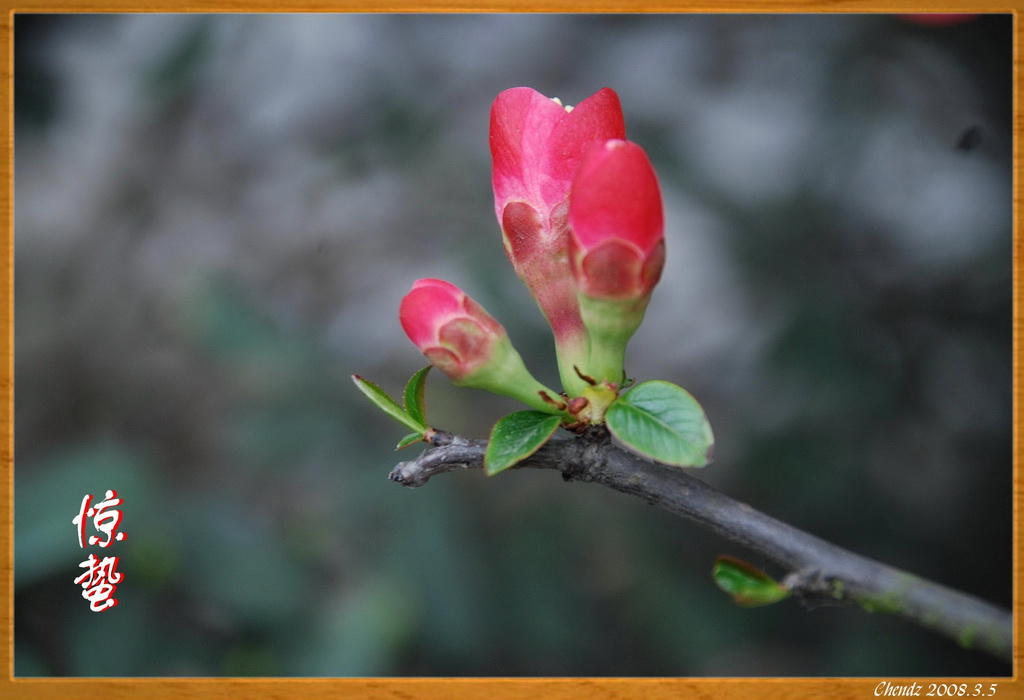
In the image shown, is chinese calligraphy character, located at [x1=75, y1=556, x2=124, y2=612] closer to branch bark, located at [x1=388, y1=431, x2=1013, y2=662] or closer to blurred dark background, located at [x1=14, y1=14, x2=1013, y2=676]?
blurred dark background, located at [x1=14, y1=14, x2=1013, y2=676]

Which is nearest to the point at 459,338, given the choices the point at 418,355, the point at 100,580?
the point at 100,580

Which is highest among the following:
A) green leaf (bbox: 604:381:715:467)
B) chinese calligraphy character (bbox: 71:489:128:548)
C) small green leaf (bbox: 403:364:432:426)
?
small green leaf (bbox: 403:364:432:426)

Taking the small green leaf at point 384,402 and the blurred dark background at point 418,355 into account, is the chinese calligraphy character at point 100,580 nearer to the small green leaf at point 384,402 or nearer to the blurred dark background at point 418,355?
the blurred dark background at point 418,355

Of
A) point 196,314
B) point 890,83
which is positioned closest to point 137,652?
point 196,314

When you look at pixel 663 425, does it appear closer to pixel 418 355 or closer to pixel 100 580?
pixel 100 580

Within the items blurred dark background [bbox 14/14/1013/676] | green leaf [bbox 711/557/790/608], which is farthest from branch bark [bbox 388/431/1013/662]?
blurred dark background [bbox 14/14/1013/676]

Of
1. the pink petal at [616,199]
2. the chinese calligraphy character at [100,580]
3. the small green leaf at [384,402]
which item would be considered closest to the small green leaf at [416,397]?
the small green leaf at [384,402]
